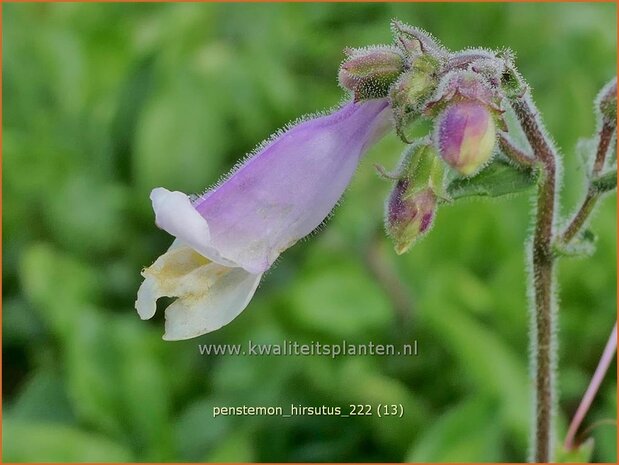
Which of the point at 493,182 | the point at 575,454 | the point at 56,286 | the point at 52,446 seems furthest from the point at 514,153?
the point at 56,286

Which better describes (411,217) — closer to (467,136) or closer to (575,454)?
(467,136)

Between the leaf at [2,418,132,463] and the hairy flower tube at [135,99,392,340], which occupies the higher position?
the leaf at [2,418,132,463]

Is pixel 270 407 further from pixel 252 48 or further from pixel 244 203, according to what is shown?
pixel 252 48

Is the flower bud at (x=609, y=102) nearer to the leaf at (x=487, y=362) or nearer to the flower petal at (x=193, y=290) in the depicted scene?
the flower petal at (x=193, y=290)

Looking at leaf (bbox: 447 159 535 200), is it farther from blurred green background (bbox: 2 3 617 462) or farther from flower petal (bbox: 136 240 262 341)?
blurred green background (bbox: 2 3 617 462)

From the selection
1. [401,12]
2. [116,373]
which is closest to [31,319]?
Answer: [116,373]

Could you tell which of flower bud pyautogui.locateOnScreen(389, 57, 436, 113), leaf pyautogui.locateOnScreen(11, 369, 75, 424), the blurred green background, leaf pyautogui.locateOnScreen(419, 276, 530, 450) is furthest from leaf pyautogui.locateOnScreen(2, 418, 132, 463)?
flower bud pyautogui.locateOnScreen(389, 57, 436, 113)

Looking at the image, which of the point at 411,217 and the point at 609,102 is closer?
the point at 411,217
